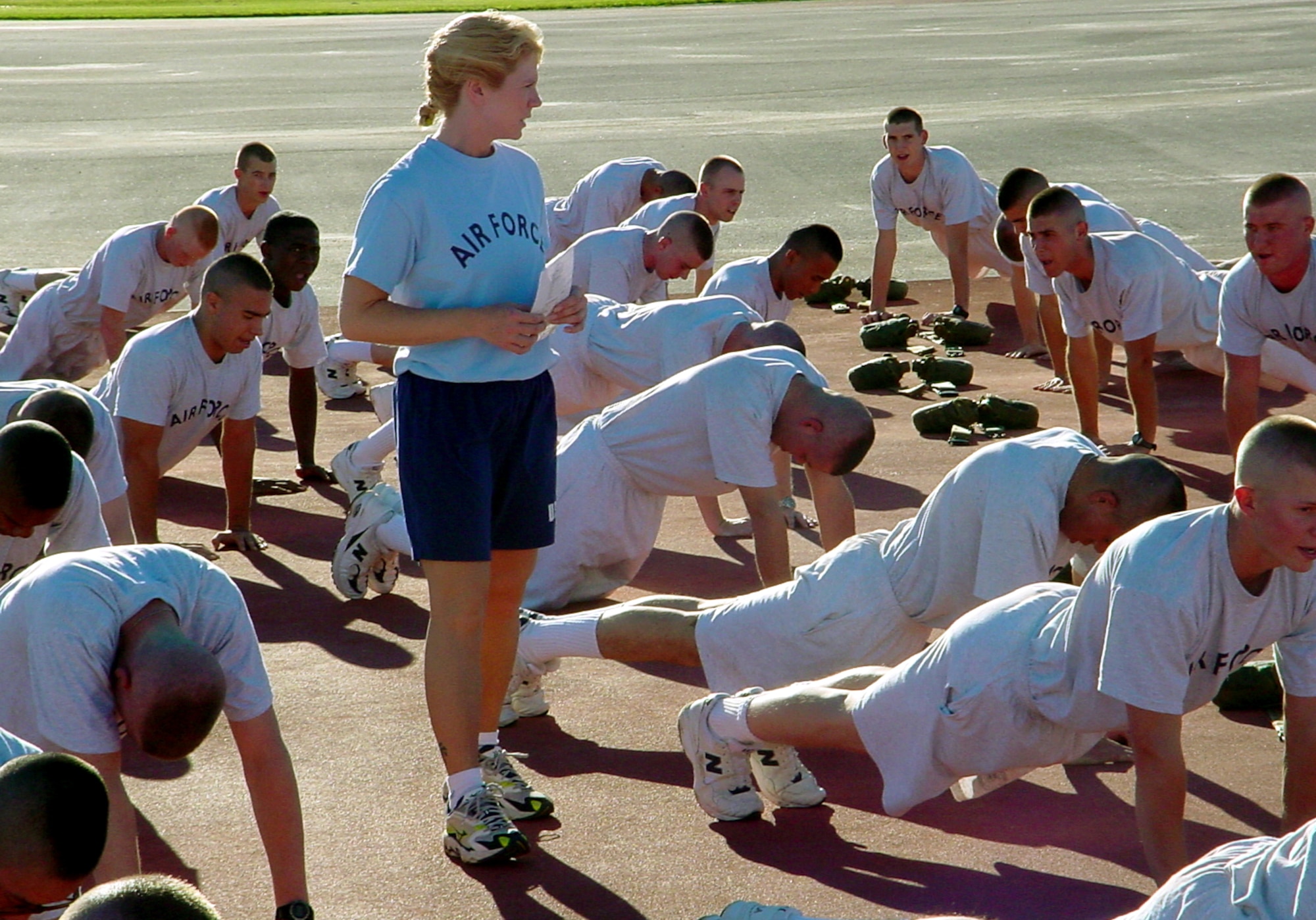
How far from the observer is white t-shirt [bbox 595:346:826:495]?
5.99m

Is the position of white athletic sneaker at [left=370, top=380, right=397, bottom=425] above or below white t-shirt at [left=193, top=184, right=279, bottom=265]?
below

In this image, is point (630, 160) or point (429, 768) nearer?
point (429, 768)

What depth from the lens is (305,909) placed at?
3895mm

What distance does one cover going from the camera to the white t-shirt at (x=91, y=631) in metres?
3.48

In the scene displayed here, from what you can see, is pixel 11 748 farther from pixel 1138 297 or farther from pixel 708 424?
pixel 1138 297

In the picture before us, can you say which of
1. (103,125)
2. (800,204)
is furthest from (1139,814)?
(103,125)

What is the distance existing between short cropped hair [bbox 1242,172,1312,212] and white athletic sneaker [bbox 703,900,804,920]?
4.90m

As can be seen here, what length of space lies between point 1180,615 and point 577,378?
15.5 ft

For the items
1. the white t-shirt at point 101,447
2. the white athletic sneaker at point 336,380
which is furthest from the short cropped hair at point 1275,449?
the white athletic sneaker at point 336,380

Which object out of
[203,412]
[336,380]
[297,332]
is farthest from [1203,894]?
[336,380]

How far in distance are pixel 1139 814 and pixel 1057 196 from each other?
531cm

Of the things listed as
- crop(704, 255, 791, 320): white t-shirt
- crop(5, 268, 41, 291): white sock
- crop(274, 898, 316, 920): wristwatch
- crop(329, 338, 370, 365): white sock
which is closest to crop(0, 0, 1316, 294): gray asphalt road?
crop(5, 268, 41, 291): white sock

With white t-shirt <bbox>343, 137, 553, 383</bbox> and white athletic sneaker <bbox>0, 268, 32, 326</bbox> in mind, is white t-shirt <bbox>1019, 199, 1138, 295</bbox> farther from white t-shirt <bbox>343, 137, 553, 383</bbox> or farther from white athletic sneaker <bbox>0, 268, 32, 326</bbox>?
white athletic sneaker <bbox>0, 268, 32, 326</bbox>

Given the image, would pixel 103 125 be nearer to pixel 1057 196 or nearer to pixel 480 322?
pixel 1057 196
